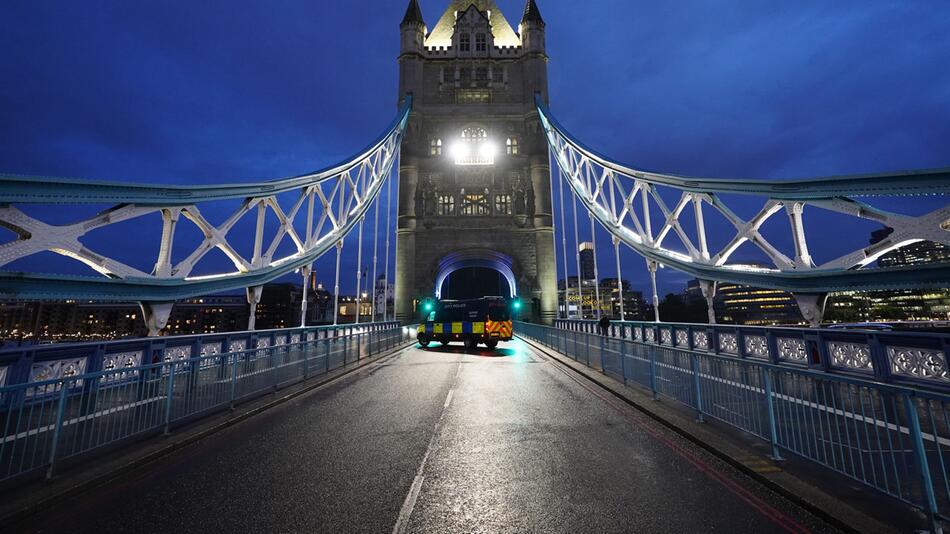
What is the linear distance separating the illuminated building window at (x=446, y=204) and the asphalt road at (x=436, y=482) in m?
35.4

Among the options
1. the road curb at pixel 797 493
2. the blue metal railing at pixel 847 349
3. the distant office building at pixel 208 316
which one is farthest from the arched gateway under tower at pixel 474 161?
the distant office building at pixel 208 316

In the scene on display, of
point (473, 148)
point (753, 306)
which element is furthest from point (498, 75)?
point (753, 306)

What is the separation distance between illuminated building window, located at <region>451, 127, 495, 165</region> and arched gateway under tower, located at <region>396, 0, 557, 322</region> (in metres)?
0.11

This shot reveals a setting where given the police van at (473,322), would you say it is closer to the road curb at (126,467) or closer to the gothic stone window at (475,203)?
the road curb at (126,467)

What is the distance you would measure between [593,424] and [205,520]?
17.4ft

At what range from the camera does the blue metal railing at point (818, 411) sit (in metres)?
3.37

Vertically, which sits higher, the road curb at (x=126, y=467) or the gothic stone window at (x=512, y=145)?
the gothic stone window at (x=512, y=145)

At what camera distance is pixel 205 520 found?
3459mm

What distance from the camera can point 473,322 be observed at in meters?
20.5

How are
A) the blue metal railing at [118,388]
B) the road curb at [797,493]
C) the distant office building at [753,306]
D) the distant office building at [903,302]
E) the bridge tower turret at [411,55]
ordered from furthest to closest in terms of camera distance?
1. the distant office building at [753,306]
2. the distant office building at [903,302]
3. the bridge tower turret at [411,55]
4. the blue metal railing at [118,388]
5. the road curb at [797,493]

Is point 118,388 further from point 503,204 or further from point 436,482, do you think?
point 503,204

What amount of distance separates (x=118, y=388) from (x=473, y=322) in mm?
15932

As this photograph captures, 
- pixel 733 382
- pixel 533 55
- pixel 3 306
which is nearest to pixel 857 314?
pixel 533 55

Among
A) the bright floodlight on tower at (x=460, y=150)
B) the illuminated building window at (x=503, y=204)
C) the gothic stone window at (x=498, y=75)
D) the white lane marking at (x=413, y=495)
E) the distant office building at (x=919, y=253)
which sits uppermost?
the gothic stone window at (x=498, y=75)
